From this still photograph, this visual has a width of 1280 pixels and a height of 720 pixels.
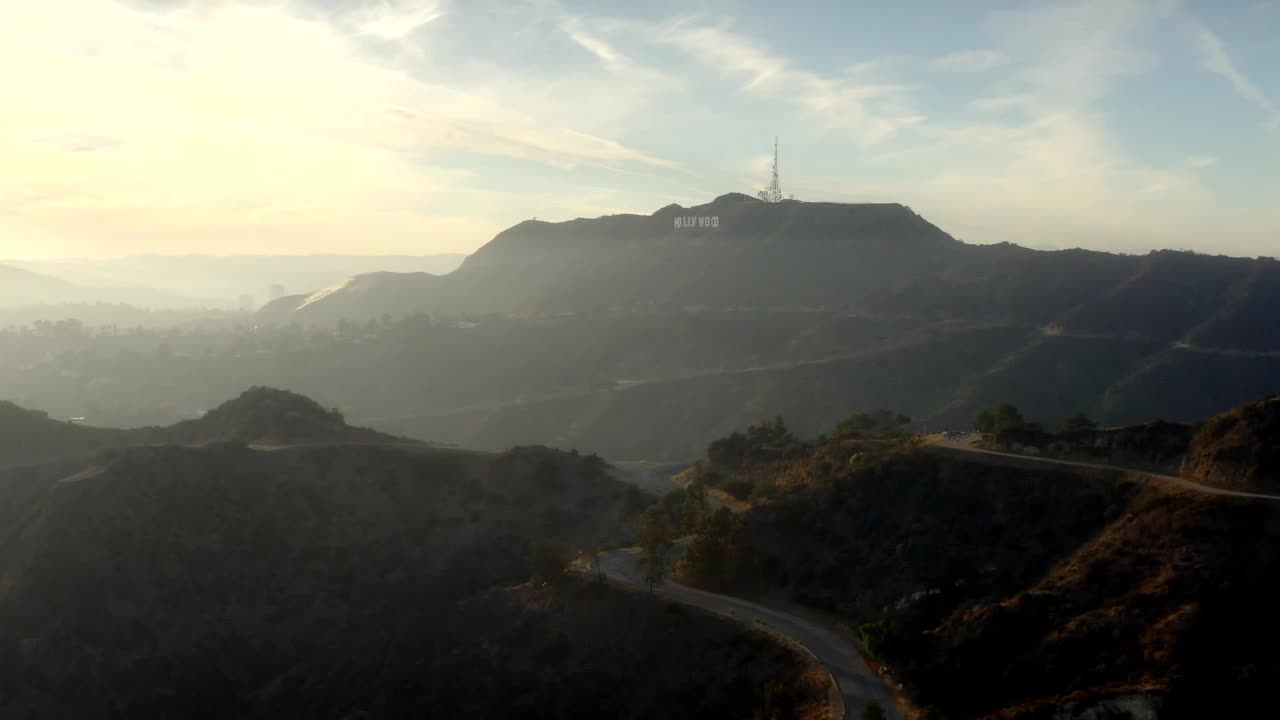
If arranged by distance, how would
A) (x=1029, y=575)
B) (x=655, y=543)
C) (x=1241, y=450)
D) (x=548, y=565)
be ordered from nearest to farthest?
(x=1029, y=575), (x=1241, y=450), (x=655, y=543), (x=548, y=565)

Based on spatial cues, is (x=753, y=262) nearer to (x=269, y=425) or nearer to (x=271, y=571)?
(x=269, y=425)

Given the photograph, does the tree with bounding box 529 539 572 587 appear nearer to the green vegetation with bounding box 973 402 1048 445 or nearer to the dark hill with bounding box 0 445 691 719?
the dark hill with bounding box 0 445 691 719

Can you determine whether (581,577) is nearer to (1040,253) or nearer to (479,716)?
(479,716)

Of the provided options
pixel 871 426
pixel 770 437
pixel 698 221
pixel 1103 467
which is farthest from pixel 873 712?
pixel 698 221

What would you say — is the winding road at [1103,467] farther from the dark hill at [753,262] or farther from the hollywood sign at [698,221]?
the hollywood sign at [698,221]

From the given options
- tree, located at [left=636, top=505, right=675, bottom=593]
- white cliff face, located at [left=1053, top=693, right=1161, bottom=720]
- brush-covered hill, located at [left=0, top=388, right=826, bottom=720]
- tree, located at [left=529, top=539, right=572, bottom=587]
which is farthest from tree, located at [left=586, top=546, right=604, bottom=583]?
white cliff face, located at [left=1053, top=693, right=1161, bottom=720]
